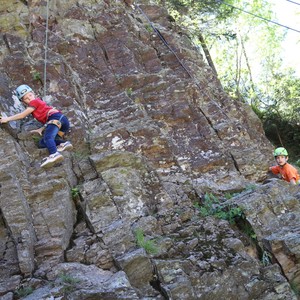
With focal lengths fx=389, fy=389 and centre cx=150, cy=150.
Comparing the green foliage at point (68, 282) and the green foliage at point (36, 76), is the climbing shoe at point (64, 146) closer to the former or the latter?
the green foliage at point (36, 76)

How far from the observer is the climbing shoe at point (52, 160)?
22.9 ft

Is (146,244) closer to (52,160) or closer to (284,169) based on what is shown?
(52,160)

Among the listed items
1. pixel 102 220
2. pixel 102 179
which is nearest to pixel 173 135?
pixel 102 179

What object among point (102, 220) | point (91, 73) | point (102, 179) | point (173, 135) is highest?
point (91, 73)

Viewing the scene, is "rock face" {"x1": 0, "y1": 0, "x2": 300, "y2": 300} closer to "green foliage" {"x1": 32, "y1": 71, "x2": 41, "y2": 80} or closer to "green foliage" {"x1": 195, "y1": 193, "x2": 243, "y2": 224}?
"green foliage" {"x1": 32, "y1": 71, "x2": 41, "y2": 80}

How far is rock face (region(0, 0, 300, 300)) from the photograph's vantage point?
18.8 feet

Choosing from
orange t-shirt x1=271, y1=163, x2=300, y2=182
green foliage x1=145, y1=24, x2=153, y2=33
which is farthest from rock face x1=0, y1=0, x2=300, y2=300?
green foliage x1=145, y1=24, x2=153, y2=33

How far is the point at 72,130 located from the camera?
8.28 metres

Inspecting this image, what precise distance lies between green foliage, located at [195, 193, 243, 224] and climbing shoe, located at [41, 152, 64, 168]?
2.68 m

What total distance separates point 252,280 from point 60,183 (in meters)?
3.51

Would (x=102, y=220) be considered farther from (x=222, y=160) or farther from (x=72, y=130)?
(x=222, y=160)

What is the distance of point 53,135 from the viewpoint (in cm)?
744

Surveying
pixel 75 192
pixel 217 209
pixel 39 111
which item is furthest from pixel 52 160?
pixel 217 209

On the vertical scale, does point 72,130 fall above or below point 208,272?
above
